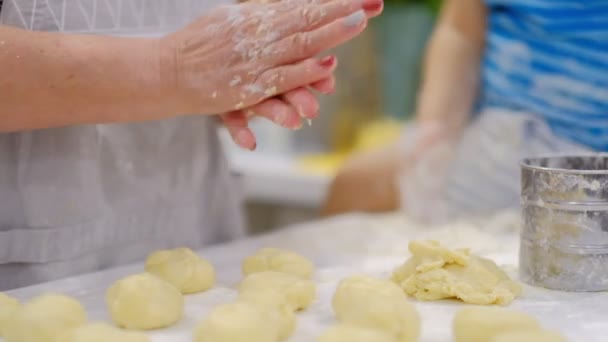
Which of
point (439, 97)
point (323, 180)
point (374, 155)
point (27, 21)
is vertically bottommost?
point (323, 180)

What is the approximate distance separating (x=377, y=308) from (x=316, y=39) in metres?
0.36

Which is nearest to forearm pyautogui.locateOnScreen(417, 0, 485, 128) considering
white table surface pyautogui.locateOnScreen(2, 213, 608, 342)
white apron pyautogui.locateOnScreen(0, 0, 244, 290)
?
white table surface pyautogui.locateOnScreen(2, 213, 608, 342)

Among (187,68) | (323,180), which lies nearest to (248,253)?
(187,68)

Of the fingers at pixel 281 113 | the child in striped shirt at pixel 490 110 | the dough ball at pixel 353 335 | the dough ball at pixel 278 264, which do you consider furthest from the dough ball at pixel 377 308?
the child in striped shirt at pixel 490 110

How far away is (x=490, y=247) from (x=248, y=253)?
355mm

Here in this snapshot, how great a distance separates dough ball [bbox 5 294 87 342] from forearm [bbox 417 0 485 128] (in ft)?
3.13

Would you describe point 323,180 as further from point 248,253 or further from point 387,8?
point 248,253

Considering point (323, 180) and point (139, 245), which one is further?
point (323, 180)

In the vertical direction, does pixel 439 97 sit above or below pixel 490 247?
above

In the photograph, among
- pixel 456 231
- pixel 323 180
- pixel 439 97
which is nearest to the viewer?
pixel 456 231

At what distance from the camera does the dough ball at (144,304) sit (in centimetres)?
79

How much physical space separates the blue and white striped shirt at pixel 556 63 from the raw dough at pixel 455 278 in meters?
0.53

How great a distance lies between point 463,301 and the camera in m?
0.88

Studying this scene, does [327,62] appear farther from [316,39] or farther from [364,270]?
[364,270]
